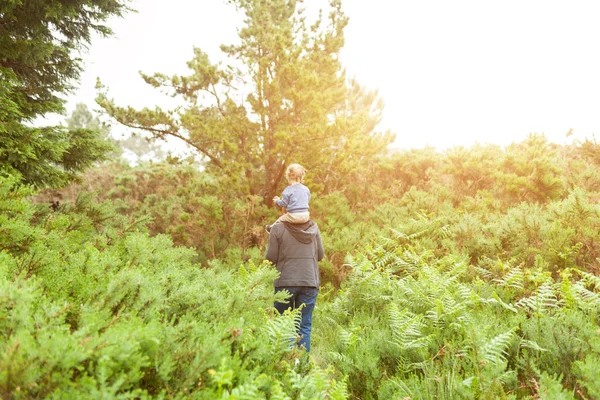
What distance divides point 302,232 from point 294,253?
0.28m

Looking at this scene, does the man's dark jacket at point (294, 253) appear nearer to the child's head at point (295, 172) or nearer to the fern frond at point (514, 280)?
the child's head at point (295, 172)

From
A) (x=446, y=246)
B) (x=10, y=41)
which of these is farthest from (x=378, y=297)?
(x=10, y=41)

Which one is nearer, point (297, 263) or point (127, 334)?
point (127, 334)

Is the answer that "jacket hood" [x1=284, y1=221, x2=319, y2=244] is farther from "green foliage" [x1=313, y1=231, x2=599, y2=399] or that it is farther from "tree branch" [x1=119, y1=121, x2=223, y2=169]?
"tree branch" [x1=119, y1=121, x2=223, y2=169]

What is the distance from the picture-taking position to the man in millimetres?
4004

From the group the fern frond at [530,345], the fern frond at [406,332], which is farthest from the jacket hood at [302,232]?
the fern frond at [530,345]

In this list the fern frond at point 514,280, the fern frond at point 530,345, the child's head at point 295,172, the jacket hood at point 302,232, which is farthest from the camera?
the child's head at point 295,172

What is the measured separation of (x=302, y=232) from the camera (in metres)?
4.12

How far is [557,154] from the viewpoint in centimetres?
932

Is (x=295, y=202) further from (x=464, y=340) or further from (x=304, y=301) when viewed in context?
(x=464, y=340)

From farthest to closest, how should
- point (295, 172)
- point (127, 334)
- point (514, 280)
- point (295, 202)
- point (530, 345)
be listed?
point (295, 172) < point (514, 280) < point (295, 202) < point (530, 345) < point (127, 334)

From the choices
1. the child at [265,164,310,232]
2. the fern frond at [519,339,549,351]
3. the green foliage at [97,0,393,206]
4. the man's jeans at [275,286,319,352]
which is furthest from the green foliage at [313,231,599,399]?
the green foliage at [97,0,393,206]

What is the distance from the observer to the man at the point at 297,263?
4004mm

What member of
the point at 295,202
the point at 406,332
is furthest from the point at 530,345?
the point at 295,202
